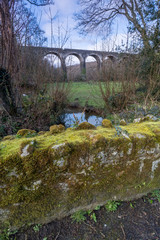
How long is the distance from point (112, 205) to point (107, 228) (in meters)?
0.28

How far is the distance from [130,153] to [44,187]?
110 centimetres

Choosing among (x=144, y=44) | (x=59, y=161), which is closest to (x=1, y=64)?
(x=59, y=161)

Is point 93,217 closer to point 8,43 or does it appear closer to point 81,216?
point 81,216

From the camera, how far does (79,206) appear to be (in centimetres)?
174

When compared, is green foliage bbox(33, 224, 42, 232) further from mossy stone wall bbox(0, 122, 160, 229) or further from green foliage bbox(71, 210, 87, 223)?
green foliage bbox(71, 210, 87, 223)

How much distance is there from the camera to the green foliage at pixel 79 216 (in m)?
1.66

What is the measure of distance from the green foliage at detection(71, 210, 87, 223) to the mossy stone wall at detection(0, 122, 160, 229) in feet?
0.18

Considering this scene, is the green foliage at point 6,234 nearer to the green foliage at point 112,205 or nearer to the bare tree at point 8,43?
the green foliage at point 112,205

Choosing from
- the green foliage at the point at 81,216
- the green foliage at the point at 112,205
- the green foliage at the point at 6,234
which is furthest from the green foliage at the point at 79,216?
the green foliage at the point at 6,234

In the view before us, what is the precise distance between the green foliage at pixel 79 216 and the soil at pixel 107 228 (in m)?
0.03

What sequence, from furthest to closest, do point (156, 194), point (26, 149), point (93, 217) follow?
point (156, 194) < point (93, 217) < point (26, 149)

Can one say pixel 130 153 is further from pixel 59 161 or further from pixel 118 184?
pixel 59 161

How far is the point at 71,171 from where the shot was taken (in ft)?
5.12

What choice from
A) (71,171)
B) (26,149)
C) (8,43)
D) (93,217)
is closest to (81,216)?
(93,217)
